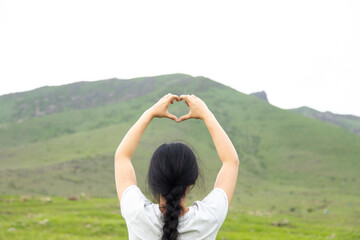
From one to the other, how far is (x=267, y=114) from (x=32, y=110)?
119314 mm

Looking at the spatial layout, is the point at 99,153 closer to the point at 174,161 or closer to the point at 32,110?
the point at 174,161

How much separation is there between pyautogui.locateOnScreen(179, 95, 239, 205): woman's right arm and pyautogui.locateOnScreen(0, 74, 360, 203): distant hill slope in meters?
55.4

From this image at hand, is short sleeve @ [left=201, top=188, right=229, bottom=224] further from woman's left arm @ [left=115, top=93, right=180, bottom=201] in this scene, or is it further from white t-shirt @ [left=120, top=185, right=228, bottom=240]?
woman's left arm @ [left=115, top=93, right=180, bottom=201]

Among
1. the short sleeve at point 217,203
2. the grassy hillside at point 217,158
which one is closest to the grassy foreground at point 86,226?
the grassy hillside at point 217,158

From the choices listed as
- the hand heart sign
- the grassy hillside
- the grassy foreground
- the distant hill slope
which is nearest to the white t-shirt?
the hand heart sign

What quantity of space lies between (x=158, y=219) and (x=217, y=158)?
9303 centimetres

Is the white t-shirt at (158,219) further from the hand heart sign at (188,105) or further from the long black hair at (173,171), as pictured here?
the hand heart sign at (188,105)

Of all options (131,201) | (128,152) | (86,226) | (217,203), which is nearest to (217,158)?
(86,226)

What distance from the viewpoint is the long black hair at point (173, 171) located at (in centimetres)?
270

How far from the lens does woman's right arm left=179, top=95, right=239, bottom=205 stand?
9.57 feet

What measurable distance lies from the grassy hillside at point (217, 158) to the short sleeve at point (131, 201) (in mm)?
15483

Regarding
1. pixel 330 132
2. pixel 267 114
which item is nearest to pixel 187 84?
pixel 267 114

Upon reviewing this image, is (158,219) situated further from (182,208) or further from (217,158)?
(217,158)

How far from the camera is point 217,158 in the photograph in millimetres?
94688
